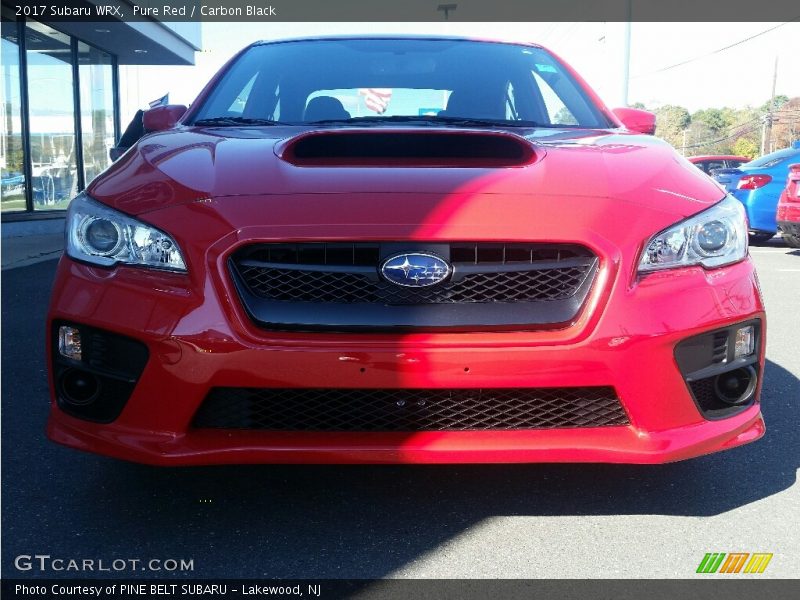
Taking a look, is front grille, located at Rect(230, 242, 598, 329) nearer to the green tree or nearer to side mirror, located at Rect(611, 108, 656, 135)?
side mirror, located at Rect(611, 108, 656, 135)

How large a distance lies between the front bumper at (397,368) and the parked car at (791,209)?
818cm

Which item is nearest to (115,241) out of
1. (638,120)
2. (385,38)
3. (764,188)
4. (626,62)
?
(385,38)

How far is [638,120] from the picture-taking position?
11.4 feet

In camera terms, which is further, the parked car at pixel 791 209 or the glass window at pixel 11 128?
the glass window at pixel 11 128

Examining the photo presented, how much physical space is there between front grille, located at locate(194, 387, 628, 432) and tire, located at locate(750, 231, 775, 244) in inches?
399

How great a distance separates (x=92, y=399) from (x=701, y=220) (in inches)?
66.9

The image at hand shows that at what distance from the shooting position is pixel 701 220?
2420 mm

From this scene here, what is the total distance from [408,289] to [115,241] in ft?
2.63

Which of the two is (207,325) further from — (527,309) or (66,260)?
(527,309)

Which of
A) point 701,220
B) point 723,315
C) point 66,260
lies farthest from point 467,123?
point 66,260

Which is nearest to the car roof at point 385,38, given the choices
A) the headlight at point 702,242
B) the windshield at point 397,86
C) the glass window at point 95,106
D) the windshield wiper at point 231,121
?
the windshield at point 397,86

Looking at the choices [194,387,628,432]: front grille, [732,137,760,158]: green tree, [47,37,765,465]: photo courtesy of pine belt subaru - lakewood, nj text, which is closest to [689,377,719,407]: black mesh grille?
[47,37,765,465]: photo courtesy of pine belt subaru - lakewood, nj text

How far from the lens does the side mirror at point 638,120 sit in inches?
137

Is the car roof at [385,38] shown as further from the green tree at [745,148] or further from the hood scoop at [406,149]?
the green tree at [745,148]
